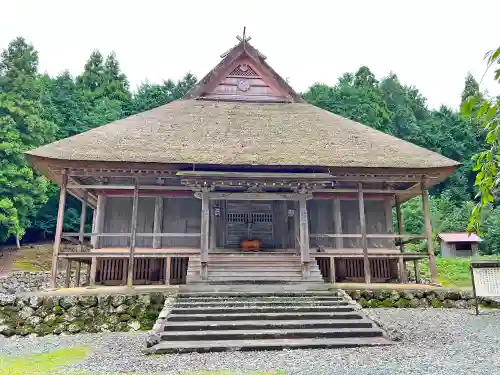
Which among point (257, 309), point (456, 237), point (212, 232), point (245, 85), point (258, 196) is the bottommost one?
point (257, 309)

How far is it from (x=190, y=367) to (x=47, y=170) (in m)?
9.29

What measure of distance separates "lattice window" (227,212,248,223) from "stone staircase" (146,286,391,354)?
5.11 metres

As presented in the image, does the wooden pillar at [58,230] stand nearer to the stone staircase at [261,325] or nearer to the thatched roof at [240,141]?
the thatched roof at [240,141]

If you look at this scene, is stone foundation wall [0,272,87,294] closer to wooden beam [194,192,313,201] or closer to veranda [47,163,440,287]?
veranda [47,163,440,287]

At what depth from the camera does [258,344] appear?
23.4 feet

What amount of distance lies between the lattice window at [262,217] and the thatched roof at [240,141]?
2.67 meters

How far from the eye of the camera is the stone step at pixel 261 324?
25.5ft

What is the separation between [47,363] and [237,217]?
8814mm

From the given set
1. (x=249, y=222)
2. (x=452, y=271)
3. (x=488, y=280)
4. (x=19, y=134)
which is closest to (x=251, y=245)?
(x=249, y=222)

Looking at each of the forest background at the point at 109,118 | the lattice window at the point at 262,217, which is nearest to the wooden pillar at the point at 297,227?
the lattice window at the point at 262,217

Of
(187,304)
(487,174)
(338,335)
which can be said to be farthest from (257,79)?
(487,174)

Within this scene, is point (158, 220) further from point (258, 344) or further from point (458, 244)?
point (458, 244)

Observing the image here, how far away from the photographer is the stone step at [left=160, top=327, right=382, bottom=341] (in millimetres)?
7414

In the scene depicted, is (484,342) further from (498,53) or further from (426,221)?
(498,53)
